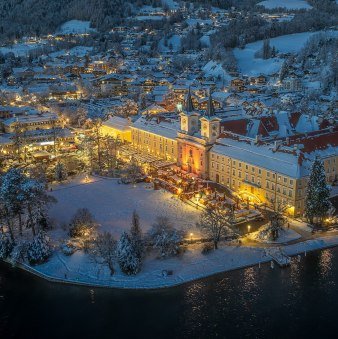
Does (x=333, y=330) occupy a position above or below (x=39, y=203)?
below

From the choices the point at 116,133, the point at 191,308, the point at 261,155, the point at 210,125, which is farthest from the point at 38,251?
the point at 116,133

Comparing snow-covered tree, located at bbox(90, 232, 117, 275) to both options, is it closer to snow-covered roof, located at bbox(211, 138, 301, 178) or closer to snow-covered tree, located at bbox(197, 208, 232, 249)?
snow-covered tree, located at bbox(197, 208, 232, 249)

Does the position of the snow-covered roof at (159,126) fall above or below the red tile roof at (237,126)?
below

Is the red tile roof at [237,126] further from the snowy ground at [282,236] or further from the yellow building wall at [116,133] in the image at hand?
the yellow building wall at [116,133]

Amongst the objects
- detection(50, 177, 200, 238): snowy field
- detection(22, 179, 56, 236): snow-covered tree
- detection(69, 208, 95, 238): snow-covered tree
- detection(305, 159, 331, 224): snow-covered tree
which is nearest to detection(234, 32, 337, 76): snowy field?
detection(50, 177, 200, 238): snowy field

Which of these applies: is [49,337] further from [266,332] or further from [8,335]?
[266,332]

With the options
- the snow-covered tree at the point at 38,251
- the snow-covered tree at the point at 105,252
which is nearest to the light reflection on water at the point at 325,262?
the snow-covered tree at the point at 105,252

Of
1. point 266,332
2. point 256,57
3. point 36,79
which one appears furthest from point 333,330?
point 256,57
